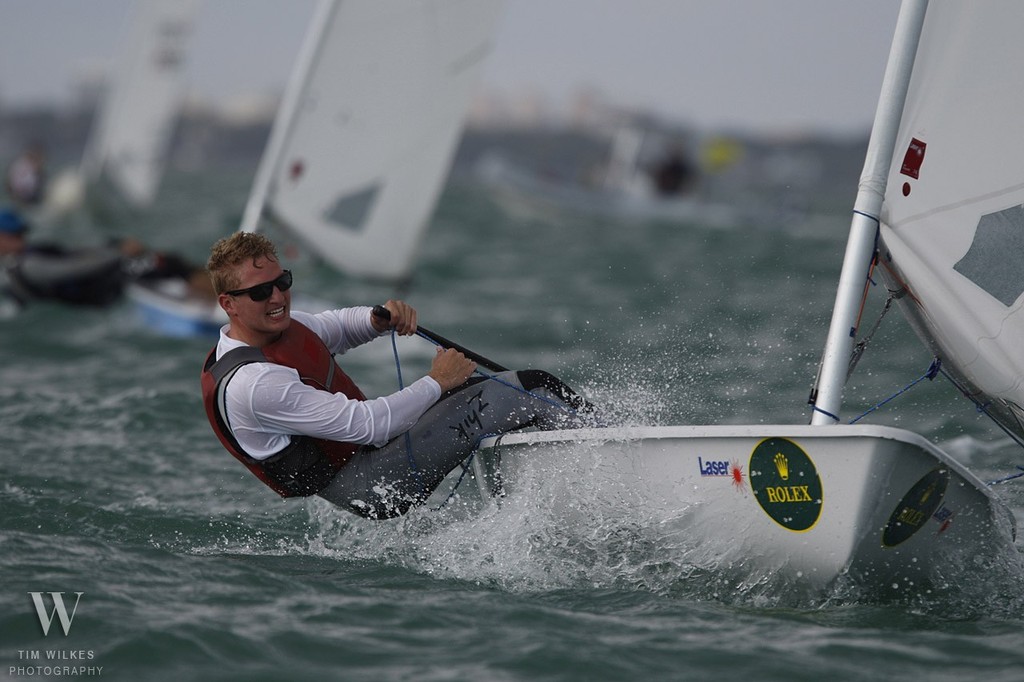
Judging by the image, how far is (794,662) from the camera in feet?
9.76

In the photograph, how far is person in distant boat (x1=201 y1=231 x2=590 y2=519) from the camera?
3533 millimetres

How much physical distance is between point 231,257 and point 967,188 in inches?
82.8

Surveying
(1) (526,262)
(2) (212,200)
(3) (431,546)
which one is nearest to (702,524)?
(3) (431,546)

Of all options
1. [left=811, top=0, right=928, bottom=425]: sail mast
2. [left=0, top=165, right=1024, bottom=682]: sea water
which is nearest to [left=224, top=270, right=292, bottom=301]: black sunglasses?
[left=0, top=165, right=1024, bottom=682]: sea water

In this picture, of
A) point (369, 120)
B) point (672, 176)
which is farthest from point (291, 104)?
point (672, 176)

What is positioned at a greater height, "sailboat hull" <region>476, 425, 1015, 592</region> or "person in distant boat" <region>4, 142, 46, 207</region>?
"sailboat hull" <region>476, 425, 1015, 592</region>

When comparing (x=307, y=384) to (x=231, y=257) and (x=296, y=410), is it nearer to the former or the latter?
(x=296, y=410)

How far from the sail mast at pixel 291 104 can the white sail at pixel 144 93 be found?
853cm

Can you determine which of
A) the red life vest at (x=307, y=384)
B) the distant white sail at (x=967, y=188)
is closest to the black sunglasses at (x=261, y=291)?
the red life vest at (x=307, y=384)

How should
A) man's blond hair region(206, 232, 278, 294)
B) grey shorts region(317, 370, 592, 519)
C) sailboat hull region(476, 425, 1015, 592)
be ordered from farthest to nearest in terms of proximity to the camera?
1. grey shorts region(317, 370, 592, 519)
2. man's blond hair region(206, 232, 278, 294)
3. sailboat hull region(476, 425, 1015, 592)

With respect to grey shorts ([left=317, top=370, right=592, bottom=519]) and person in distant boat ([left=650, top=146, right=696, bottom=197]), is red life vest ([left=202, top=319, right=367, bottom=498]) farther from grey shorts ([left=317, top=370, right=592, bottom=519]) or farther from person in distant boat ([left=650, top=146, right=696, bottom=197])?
person in distant boat ([left=650, top=146, right=696, bottom=197])

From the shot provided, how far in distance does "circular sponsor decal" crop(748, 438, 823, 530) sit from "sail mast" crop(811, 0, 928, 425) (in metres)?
0.19

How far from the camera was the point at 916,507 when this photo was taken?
3.20m

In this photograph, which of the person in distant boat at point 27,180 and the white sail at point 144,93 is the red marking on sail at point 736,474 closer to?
the white sail at point 144,93
